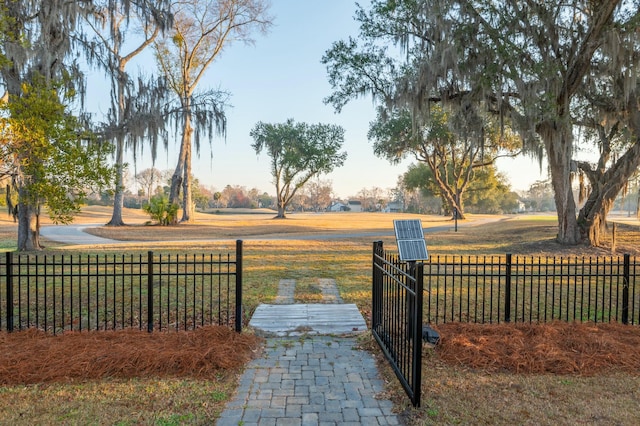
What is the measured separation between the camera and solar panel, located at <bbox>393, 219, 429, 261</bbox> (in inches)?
197

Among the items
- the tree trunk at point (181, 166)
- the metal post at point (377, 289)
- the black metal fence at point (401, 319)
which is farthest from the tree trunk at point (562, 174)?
the tree trunk at point (181, 166)

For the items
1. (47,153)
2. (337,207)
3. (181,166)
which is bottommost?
(337,207)

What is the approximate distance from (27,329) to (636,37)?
14842 millimetres

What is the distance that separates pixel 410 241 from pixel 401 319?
143 centimetres

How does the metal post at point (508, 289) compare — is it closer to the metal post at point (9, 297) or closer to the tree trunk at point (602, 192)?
the metal post at point (9, 297)

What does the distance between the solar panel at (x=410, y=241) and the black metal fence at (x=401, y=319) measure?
1.12 ft

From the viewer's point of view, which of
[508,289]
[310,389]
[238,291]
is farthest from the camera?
[508,289]

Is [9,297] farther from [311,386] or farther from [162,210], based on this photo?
[162,210]

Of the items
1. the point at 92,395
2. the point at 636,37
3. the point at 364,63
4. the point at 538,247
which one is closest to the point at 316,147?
the point at 364,63

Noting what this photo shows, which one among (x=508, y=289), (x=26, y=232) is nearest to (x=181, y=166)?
(x=26, y=232)

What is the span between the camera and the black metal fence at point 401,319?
337 cm

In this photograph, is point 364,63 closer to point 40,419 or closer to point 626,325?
point 626,325

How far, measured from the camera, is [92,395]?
3506mm

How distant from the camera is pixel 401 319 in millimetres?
4090
